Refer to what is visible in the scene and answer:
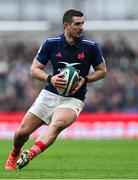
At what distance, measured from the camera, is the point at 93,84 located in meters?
31.3

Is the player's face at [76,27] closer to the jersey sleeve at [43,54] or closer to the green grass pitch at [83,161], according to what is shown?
the jersey sleeve at [43,54]

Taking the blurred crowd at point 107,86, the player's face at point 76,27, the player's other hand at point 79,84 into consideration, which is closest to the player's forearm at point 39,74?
the player's other hand at point 79,84

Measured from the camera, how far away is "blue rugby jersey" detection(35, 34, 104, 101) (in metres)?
14.6

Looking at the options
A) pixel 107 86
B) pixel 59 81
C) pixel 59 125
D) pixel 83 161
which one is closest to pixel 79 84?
pixel 59 81

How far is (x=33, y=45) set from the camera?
111 ft

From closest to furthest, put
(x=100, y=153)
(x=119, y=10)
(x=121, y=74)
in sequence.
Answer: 1. (x=100, y=153)
2. (x=121, y=74)
3. (x=119, y=10)

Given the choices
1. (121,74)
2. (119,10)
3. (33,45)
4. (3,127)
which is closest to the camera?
(3,127)

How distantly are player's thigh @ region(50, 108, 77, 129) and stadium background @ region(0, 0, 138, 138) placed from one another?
1399 centimetres

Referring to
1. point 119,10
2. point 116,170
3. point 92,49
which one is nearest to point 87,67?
point 92,49

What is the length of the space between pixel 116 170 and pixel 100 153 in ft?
20.8

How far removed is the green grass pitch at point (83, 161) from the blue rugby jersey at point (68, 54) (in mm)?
1412

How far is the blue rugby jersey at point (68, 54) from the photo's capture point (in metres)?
14.6

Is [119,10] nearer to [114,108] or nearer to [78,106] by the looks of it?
[114,108]

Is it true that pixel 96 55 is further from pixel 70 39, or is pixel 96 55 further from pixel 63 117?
pixel 63 117
